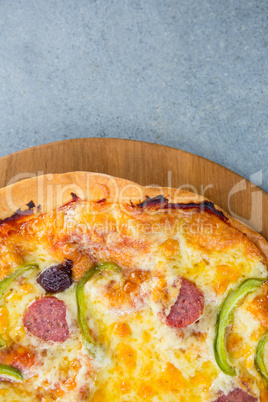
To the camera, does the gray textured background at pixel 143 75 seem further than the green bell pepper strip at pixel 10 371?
Yes

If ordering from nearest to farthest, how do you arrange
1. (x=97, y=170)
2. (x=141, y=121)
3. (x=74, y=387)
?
(x=74, y=387) → (x=97, y=170) → (x=141, y=121)

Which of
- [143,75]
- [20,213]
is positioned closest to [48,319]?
[20,213]

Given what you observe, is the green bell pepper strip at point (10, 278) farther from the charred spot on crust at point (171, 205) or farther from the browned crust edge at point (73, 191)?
the charred spot on crust at point (171, 205)

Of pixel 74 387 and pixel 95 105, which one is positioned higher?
pixel 95 105

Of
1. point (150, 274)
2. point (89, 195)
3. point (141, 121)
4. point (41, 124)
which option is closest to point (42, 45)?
point (41, 124)

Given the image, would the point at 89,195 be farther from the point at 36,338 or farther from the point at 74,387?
the point at 74,387

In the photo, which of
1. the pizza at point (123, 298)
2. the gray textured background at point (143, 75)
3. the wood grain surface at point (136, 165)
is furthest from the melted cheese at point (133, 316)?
the gray textured background at point (143, 75)

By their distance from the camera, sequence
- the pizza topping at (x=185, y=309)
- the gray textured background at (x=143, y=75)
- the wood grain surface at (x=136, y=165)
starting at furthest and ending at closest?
the gray textured background at (x=143, y=75) < the wood grain surface at (x=136, y=165) < the pizza topping at (x=185, y=309)

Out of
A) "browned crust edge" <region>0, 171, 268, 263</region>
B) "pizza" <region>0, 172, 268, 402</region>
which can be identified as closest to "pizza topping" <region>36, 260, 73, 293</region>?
"pizza" <region>0, 172, 268, 402</region>
